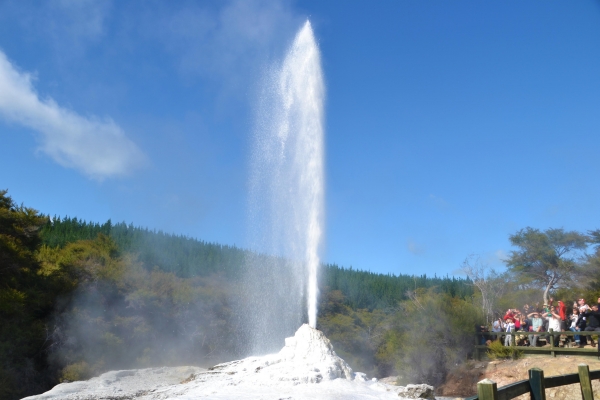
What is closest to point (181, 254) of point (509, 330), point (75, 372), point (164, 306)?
point (164, 306)

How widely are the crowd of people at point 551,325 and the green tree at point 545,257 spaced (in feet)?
43.0

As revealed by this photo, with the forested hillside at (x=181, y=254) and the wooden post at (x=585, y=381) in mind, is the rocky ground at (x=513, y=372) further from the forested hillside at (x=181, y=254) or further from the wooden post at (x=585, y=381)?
the forested hillside at (x=181, y=254)

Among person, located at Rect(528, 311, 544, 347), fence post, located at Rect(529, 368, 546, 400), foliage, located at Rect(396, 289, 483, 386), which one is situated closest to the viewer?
fence post, located at Rect(529, 368, 546, 400)

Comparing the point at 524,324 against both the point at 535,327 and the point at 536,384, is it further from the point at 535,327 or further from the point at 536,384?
the point at 536,384

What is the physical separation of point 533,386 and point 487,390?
0.92 metres

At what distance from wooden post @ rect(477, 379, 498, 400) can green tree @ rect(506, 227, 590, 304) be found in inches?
1138

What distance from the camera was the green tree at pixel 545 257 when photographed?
97.3ft

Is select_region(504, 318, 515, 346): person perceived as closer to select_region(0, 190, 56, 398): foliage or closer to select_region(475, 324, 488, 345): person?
select_region(475, 324, 488, 345): person

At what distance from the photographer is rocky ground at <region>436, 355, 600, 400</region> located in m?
12.6

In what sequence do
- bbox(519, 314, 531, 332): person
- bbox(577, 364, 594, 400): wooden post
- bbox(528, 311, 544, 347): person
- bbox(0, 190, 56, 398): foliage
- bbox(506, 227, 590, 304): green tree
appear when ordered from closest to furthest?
bbox(577, 364, 594, 400): wooden post → bbox(528, 311, 544, 347): person → bbox(519, 314, 531, 332): person → bbox(0, 190, 56, 398): foliage → bbox(506, 227, 590, 304): green tree

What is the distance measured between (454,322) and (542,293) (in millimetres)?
14025

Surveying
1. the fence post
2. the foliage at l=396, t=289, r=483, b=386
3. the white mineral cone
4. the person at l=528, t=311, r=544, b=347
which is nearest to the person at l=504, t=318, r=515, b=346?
the person at l=528, t=311, r=544, b=347

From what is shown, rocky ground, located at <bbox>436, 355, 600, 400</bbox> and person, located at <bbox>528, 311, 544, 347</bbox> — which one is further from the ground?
person, located at <bbox>528, 311, 544, 347</bbox>

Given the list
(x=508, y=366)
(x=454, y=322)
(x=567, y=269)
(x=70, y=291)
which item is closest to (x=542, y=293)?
(x=567, y=269)
